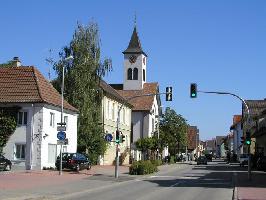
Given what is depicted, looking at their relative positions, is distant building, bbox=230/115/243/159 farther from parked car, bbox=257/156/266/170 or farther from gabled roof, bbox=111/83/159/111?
parked car, bbox=257/156/266/170

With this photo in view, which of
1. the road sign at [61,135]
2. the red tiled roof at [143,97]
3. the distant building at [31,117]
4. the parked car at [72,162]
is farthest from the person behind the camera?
the red tiled roof at [143,97]

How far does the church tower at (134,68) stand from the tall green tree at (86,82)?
99.8 ft

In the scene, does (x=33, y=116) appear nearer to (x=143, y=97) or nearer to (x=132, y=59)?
(x=143, y=97)

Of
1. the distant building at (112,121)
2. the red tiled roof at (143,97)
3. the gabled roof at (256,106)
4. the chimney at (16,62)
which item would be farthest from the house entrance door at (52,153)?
the gabled roof at (256,106)

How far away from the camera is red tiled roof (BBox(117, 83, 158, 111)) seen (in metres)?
83.2

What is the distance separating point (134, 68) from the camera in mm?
87000

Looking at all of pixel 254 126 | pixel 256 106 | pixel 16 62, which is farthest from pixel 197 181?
pixel 256 106

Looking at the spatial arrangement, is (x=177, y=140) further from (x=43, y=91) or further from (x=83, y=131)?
(x=43, y=91)

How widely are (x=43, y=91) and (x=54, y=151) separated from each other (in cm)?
525

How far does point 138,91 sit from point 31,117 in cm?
4299

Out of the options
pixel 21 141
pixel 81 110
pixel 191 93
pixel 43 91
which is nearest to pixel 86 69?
pixel 81 110

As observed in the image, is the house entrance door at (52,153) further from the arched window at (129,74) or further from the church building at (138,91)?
the arched window at (129,74)

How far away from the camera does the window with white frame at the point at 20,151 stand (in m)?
44.2

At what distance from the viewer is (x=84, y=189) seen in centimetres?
Answer: 2683
